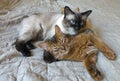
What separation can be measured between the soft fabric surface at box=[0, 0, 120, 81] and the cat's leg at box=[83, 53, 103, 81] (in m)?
0.03

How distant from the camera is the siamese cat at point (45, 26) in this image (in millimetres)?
1247

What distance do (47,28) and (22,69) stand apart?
45cm

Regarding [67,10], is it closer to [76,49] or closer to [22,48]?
[76,49]

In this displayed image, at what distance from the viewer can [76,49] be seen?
1.17 meters

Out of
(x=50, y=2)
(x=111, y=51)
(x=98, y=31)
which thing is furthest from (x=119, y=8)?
(x=111, y=51)

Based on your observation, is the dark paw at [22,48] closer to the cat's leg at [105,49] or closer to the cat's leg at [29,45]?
the cat's leg at [29,45]

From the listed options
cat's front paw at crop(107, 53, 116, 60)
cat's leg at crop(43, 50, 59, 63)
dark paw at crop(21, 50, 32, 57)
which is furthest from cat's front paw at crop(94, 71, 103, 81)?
dark paw at crop(21, 50, 32, 57)

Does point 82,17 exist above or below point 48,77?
above

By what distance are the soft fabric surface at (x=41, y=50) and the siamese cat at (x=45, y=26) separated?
0.06 m

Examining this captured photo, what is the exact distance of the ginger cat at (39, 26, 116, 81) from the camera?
45.3 inches

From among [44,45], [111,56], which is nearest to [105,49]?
[111,56]

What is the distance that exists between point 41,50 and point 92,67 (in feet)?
1.23

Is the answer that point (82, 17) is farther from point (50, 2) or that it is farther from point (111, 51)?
point (50, 2)

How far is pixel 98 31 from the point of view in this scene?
148cm
